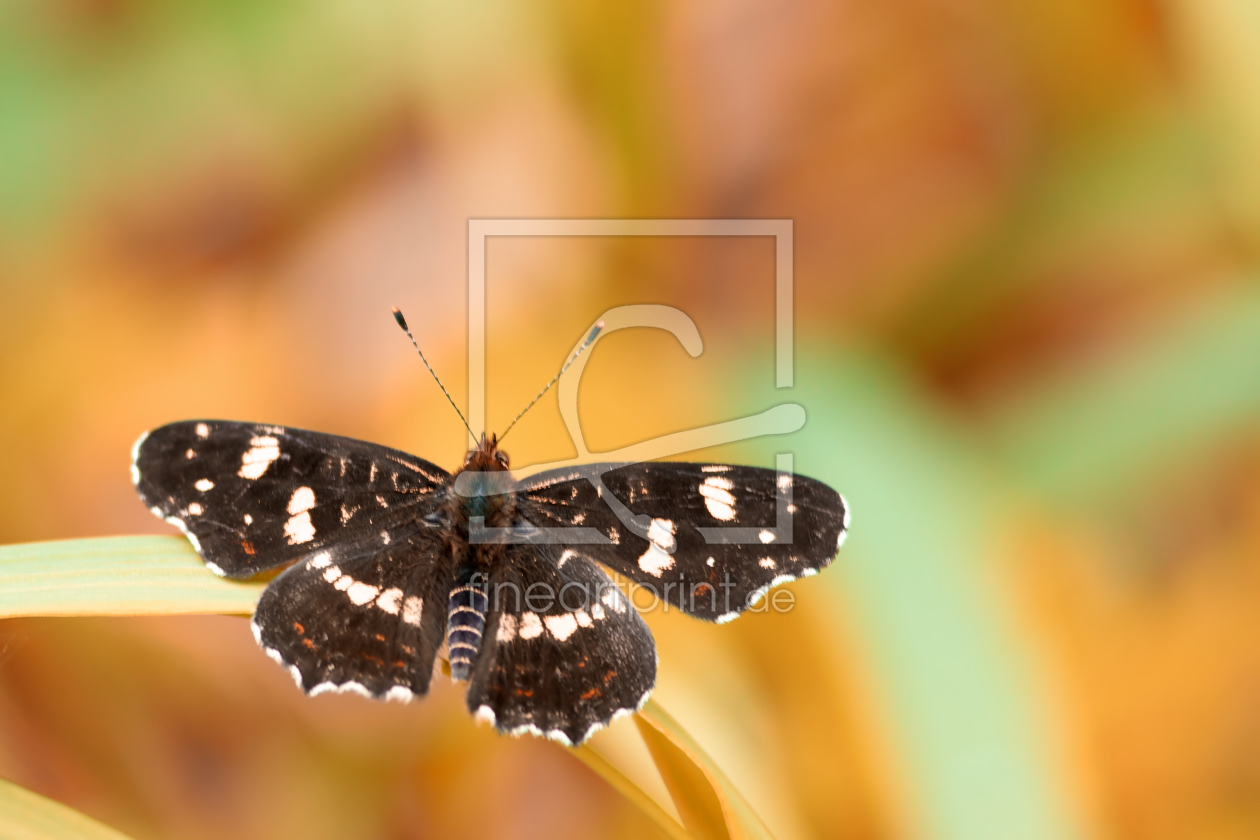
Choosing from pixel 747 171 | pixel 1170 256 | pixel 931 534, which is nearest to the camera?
pixel 931 534

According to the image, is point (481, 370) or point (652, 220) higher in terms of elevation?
point (652, 220)

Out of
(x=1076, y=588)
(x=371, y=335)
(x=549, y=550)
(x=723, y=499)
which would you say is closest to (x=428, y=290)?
(x=371, y=335)

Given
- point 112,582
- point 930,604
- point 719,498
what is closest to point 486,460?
point 719,498

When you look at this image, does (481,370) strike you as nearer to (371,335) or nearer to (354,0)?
(371,335)

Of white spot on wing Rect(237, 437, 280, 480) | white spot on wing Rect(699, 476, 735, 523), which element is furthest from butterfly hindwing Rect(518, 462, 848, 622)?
white spot on wing Rect(237, 437, 280, 480)

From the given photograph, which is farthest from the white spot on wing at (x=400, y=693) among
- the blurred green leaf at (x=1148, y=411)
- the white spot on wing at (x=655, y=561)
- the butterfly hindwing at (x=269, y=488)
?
the blurred green leaf at (x=1148, y=411)

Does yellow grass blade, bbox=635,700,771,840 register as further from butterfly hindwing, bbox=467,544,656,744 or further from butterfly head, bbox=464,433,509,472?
butterfly head, bbox=464,433,509,472

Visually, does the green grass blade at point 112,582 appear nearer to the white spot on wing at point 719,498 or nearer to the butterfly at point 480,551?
the butterfly at point 480,551
